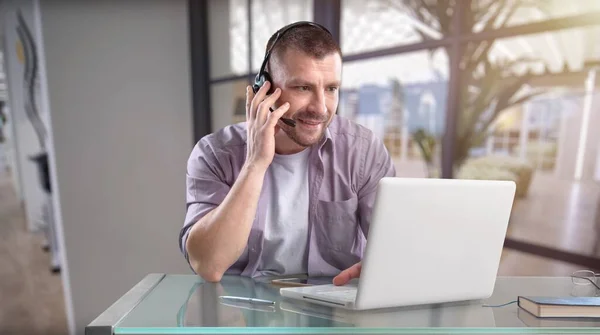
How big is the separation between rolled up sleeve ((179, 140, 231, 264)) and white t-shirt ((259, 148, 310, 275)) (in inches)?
7.2

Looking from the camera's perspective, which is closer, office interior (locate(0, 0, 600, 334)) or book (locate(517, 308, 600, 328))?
book (locate(517, 308, 600, 328))

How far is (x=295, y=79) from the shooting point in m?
1.21

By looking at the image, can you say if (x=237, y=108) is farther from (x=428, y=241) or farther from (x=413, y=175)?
(x=428, y=241)

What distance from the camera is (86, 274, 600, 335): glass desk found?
0.76 meters

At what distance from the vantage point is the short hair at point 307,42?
121 centimetres

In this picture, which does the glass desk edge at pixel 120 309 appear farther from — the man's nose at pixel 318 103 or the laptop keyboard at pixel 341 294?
the man's nose at pixel 318 103

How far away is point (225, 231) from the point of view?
107 centimetres

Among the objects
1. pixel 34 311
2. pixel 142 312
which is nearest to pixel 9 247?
pixel 34 311

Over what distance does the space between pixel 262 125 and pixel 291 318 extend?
0.57m

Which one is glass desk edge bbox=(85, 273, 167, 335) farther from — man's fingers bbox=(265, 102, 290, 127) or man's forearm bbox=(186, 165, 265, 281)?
man's fingers bbox=(265, 102, 290, 127)

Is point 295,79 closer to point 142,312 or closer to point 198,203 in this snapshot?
point 198,203

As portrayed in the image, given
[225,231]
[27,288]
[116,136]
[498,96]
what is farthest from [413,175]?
[27,288]

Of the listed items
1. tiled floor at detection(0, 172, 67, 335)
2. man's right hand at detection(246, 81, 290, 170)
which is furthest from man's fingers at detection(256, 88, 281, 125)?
tiled floor at detection(0, 172, 67, 335)

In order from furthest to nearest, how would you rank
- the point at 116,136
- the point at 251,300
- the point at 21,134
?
the point at 21,134 → the point at 116,136 → the point at 251,300
